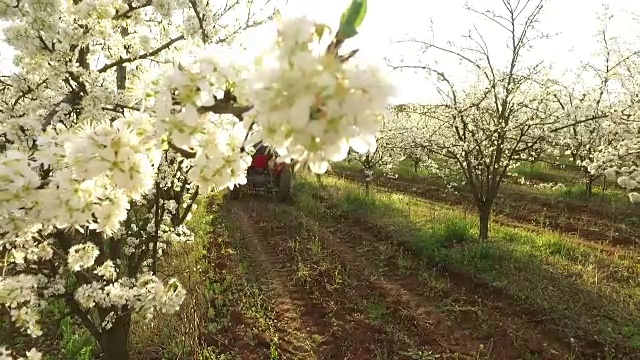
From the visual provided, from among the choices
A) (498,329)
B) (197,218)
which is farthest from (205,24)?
(197,218)

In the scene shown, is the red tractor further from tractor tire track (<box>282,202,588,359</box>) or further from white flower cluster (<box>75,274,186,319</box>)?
white flower cluster (<box>75,274,186,319</box>)

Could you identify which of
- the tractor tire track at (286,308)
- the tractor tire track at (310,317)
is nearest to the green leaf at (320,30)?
the tractor tire track at (310,317)

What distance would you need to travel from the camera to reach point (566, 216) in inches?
525

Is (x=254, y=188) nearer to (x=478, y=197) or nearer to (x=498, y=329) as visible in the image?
(x=478, y=197)

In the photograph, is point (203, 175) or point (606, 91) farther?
point (606, 91)

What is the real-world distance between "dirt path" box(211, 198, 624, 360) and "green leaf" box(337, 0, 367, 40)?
492 centimetres

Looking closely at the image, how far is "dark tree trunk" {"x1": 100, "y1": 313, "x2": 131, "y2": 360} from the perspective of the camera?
183 inches

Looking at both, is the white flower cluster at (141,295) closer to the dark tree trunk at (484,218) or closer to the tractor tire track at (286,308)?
the tractor tire track at (286,308)

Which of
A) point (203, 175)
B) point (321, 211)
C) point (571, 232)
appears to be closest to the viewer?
point (203, 175)

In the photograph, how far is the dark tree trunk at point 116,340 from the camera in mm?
4637

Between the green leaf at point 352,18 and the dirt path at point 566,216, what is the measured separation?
34.0 feet

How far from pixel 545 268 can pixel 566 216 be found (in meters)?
6.64

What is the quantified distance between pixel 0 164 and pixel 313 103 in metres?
1.28

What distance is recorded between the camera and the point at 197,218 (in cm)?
1220
